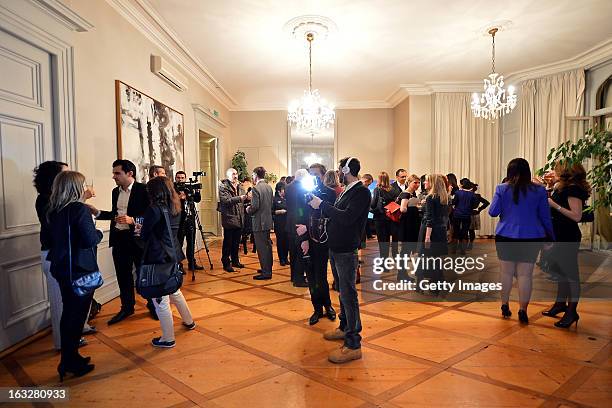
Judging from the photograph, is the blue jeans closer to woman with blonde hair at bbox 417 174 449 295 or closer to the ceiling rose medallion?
woman with blonde hair at bbox 417 174 449 295

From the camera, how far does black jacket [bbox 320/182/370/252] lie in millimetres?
2625

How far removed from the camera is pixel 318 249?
345 centimetres

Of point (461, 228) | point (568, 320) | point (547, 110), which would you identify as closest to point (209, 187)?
point (461, 228)

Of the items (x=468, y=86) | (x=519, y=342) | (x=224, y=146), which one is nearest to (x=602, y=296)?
(x=519, y=342)

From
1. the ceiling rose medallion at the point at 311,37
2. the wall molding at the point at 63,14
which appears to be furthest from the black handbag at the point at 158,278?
the ceiling rose medallion at the point at 311,37

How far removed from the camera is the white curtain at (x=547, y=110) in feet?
24.3

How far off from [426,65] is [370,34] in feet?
7.44

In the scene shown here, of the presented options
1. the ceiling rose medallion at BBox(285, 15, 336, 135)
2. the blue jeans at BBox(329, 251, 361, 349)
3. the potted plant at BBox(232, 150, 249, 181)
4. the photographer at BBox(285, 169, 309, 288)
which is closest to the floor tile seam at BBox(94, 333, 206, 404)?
the blue jeans at BBox(329, 251, 361, 349)

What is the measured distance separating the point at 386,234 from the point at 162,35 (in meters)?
4.64

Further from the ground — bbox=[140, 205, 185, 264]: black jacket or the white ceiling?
the white ceiling

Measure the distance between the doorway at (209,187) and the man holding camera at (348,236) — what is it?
754 centimetres

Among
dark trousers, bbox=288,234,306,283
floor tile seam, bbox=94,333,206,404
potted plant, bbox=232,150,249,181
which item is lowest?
floor tile seam, bbox=94,333,206,404

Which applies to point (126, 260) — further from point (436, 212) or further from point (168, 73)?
point (168, 73)

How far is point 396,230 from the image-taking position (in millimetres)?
5500
